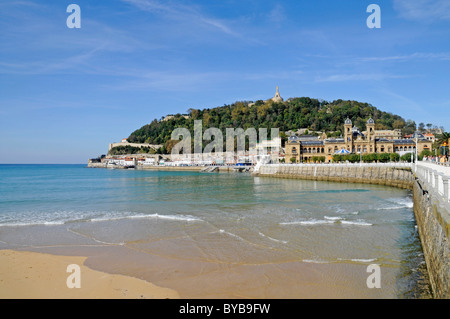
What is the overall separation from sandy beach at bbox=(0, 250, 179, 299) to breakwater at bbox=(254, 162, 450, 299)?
6108mm

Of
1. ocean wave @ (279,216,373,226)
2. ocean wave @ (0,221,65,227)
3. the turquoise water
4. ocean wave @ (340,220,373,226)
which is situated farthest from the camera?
ocean wave @ (0,221,65,227)

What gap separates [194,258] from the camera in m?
11.0

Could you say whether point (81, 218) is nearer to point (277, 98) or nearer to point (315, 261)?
point (315, 261)

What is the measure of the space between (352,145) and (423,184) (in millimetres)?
70183

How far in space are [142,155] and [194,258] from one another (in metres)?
152

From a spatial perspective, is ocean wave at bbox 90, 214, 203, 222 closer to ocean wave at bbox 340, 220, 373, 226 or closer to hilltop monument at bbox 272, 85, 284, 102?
ocean wave at bbox 340, 220, 373, 226

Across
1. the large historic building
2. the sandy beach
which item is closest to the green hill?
the large historic building

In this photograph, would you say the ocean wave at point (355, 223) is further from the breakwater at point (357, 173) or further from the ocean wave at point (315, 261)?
the breakwater at point (357, 173)

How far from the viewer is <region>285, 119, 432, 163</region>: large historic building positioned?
259 feet

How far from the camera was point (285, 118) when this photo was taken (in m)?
153

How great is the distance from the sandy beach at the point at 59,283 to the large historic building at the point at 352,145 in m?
69.4
